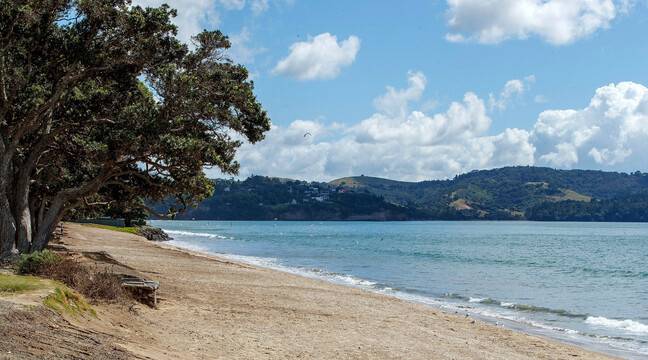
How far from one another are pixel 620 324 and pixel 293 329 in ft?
43.2

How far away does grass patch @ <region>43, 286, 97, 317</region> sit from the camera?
33.6ft

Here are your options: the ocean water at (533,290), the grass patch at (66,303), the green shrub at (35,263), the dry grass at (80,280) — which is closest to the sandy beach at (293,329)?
the grass patch at (66,303)

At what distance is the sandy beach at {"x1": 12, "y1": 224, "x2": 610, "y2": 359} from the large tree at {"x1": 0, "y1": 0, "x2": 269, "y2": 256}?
4.23 meters

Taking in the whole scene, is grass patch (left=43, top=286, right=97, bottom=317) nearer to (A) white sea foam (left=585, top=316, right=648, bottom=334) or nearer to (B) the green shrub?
(B) the green shrub

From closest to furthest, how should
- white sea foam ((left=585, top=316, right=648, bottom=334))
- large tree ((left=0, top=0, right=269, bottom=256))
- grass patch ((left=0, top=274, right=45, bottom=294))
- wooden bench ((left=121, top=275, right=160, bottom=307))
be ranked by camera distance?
1. grass patch ((left=0, top=274, right=45, bottom=294))
2. wooden bench ((left=121, top=275, right=160, bottom=307))
3. large tree ((left=0, top=0, right=269, bottom=256))
4. white sea foam ((left=585, top=316, right=648, bottom=334))

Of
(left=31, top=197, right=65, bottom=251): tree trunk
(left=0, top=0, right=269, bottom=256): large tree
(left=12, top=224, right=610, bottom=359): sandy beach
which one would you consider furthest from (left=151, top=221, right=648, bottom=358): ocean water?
(left=31, top=197, right=65, bottom=251): tree trunk

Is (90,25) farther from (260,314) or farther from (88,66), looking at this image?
(260,314)

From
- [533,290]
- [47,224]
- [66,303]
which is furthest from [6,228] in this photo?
[533,290]

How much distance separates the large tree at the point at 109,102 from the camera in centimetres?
1745

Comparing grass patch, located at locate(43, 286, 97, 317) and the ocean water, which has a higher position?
grass patch, located at locate(43, 286, 97, 317)

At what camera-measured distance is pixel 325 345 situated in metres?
13.2

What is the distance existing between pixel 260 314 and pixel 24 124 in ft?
28.4

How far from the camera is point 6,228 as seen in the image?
58.4 feet

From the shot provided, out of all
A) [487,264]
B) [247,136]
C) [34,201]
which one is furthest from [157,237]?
[247,136]
